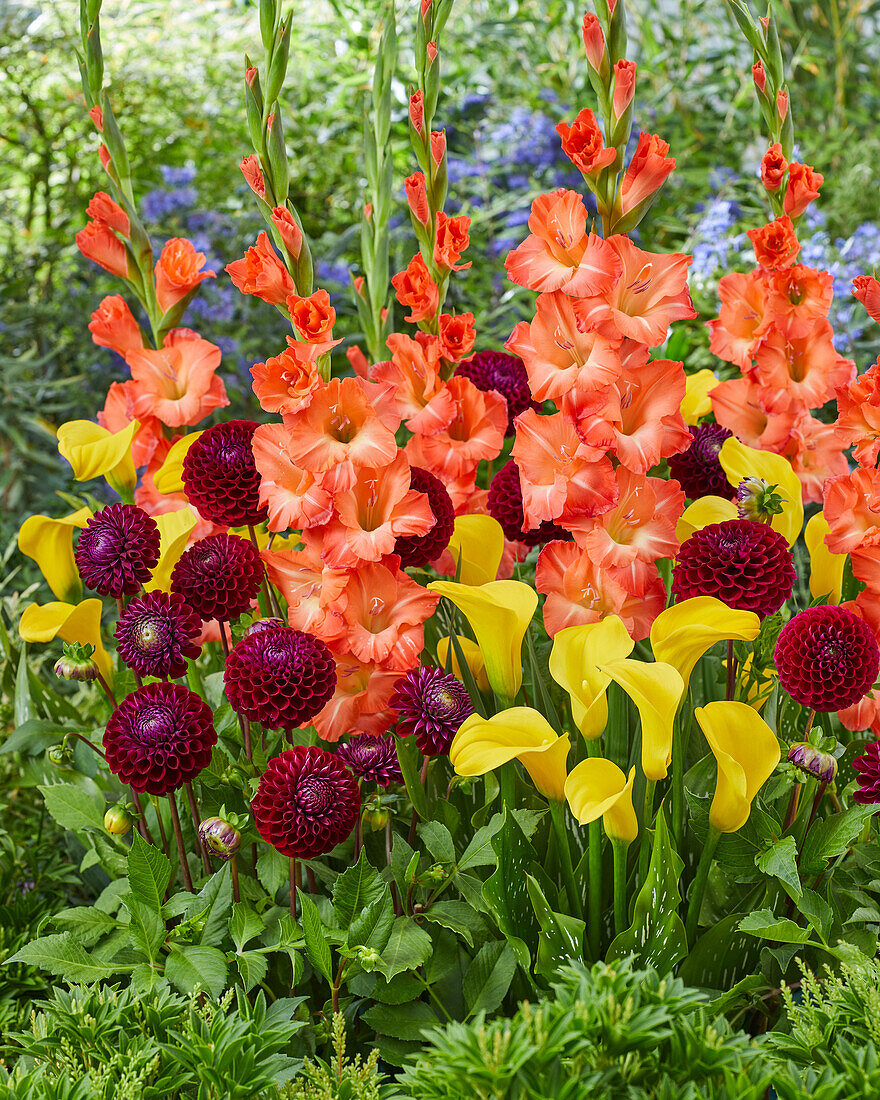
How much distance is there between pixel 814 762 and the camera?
2.38ft

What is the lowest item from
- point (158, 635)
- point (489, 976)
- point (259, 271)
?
point (489, 976)

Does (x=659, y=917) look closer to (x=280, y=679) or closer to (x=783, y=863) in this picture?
(x=783, y=863)

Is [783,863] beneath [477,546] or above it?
beneath

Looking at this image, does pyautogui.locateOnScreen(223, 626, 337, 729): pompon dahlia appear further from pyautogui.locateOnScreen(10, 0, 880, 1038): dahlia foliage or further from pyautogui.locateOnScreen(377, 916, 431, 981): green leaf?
pyautogui.locateOnScreen(377, 916, 431, 981): green leaf

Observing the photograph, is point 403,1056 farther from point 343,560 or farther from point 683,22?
point 683,22

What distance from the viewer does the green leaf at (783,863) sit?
0.71m

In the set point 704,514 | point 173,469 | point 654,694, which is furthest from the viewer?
point 173,469

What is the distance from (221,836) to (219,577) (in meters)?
0.22

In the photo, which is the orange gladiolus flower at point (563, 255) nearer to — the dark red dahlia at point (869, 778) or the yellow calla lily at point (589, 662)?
the yellow calla lily at point (589, 662)

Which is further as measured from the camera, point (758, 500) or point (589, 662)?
point (758, 500)

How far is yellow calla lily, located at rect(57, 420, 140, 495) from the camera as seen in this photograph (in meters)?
1.00

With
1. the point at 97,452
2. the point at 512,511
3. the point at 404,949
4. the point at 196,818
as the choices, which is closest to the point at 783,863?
the point at 404,949

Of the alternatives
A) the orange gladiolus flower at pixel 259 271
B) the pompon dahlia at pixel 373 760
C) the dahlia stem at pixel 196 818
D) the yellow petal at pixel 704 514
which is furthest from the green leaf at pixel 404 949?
the orange gladiolus flower at pixel 259 271

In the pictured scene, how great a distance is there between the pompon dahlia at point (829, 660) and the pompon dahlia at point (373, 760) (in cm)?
32
